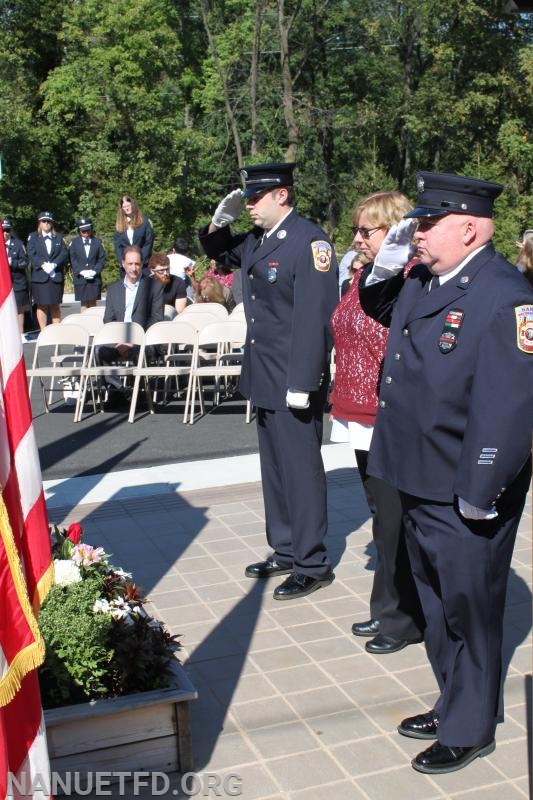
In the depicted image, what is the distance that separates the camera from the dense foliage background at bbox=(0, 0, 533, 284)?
107 ft

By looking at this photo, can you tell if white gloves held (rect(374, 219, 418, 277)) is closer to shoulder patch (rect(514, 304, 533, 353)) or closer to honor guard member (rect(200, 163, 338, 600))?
shoulder patch (rect(514, 304, 533, 353))

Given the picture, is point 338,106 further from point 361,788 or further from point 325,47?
point 361,788

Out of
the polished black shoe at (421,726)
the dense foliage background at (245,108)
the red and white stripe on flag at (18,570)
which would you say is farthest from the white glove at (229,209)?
the dense foliage background at (245,108)

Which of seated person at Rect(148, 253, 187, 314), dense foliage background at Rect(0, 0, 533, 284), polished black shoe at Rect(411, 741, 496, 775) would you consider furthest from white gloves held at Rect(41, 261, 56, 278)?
dense foliage background at Rect(0, 0, 533, 284)

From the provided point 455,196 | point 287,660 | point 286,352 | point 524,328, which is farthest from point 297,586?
point 455,196

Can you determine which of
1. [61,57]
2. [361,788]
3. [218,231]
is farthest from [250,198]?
[61,57]

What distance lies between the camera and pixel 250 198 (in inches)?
198

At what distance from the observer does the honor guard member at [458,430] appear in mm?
3184

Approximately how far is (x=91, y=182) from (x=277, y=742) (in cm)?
3250

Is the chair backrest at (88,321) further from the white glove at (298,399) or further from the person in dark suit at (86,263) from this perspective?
the white glove at (298,399)

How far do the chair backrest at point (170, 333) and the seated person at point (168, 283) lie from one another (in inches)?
50.7

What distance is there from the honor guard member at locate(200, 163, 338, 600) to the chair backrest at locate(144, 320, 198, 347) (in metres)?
4.65

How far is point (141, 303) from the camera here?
34.6 feet

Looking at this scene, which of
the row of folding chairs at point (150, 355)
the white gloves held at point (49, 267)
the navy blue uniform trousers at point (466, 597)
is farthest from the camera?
the white gloves held at point (49, 267)
